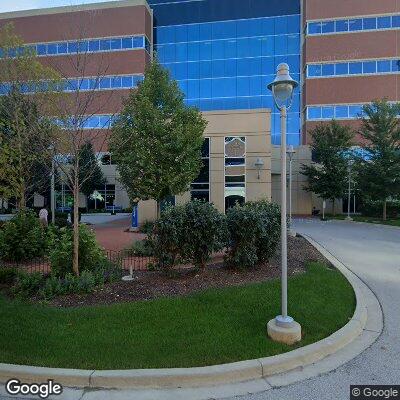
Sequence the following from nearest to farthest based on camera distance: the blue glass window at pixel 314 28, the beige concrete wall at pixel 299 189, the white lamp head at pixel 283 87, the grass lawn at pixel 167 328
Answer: the grass lawn at pixel 167 328, the white lamp head at pixel 283 87, the beige concrete wall at pixel 299 189, the blue glass window at pixel 314 28

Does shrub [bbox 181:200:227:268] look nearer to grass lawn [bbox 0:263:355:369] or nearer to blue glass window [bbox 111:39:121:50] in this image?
grass lawn [bbox 0:263:355:369]

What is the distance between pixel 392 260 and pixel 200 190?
1276 centimetres

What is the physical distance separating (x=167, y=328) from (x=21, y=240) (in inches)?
244

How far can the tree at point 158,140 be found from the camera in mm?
14031

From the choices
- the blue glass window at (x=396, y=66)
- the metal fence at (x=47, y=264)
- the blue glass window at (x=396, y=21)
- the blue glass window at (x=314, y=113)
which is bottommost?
the metal fence at (x=47, y=264)

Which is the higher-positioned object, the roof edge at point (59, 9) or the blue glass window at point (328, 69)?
the roof edge at point (59, 9)

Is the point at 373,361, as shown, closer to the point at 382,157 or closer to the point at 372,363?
the point at 372,363

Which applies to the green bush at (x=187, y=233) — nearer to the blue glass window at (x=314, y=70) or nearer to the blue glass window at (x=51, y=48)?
the blue glass window at (x=314, y=70)

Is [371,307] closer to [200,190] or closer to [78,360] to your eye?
[78,360]

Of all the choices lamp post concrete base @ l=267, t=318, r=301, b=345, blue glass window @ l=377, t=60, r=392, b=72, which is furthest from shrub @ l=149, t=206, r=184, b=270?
blue glass window @ l=377, t=60, r=392, b=72

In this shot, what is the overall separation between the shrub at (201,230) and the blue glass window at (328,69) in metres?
34.6

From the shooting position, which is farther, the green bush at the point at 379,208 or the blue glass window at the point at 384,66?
the blue glass window at the point at 384,66

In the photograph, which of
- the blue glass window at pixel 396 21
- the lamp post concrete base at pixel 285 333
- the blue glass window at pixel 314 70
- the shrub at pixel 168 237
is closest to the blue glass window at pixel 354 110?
the blue glass window at pixel 314 70

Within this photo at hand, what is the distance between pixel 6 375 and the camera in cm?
373
